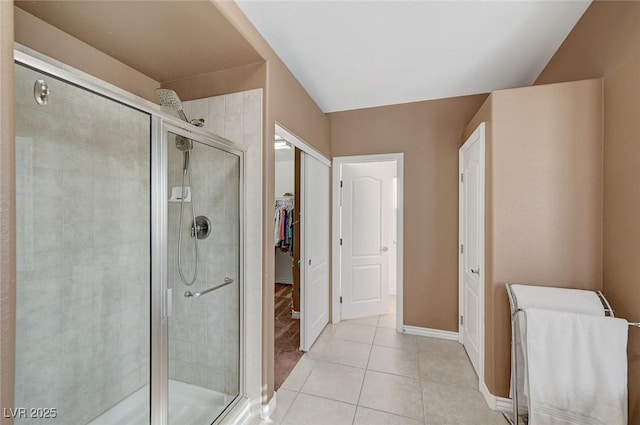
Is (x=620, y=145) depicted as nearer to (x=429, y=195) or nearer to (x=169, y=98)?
(x=429, y=195)

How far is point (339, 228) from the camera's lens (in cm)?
333

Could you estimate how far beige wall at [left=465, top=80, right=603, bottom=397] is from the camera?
1.67m

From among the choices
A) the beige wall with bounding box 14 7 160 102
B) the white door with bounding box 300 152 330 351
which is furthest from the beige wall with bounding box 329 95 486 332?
the beige wall with bounding box 14 7 160 102

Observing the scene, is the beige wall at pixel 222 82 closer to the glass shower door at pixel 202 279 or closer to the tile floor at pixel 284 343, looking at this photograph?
the glass shower door at pixel 202 279

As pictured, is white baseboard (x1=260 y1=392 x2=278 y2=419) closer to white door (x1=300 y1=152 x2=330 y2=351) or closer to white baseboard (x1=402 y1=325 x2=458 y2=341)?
white door (x1=300 y1=152 x2=330 y2=351)

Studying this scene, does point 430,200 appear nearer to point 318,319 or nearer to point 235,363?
point 318,319

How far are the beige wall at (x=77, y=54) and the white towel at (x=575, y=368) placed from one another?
302cm

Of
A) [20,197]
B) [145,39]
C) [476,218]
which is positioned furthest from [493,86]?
[20,197]

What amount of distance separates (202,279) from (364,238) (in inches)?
89.8

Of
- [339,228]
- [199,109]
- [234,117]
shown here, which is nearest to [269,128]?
[234,117]

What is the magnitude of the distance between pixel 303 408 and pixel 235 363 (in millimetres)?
600

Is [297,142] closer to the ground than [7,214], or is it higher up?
higher up

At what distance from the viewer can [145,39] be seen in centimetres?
158

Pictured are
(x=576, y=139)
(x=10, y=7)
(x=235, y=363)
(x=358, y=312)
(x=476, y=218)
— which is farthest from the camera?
(x=358, y=312)
